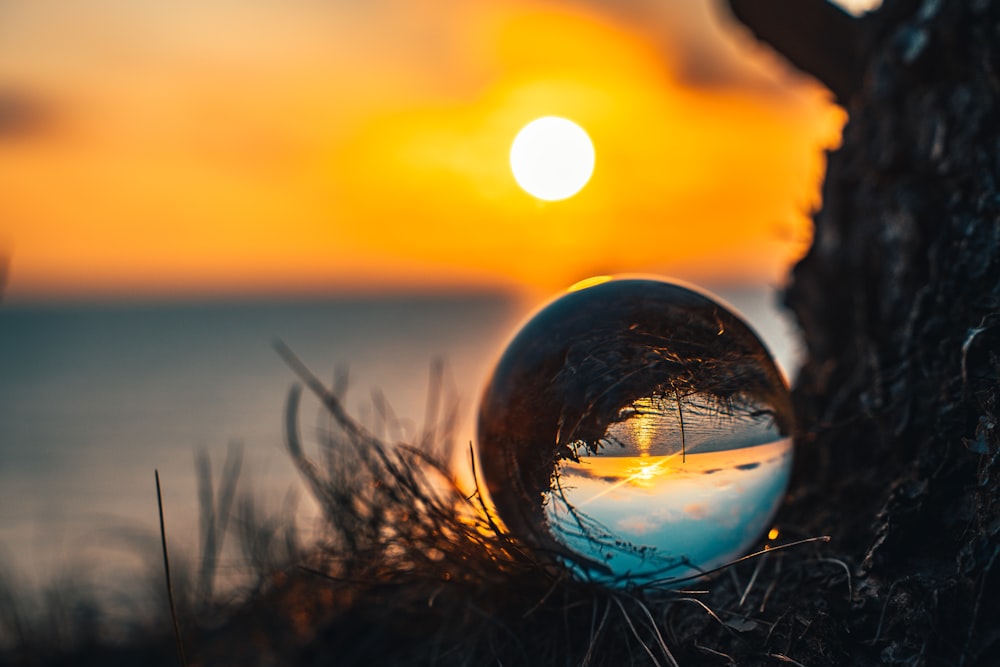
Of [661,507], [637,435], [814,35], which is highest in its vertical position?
[814,35]

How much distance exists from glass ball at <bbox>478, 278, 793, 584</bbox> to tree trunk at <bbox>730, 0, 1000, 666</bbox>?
34cm

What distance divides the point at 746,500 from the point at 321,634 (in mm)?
1563

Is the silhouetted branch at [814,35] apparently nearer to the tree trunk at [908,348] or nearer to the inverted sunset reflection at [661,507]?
the tree trunk at [908,348]

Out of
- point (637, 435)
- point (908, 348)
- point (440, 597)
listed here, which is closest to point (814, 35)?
point (908, 348)

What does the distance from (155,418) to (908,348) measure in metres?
26.2

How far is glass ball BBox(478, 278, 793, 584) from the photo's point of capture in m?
1.90

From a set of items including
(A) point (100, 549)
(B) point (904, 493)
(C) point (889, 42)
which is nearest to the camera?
(B) point (904, 493)

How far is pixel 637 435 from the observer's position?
1880 millimetres

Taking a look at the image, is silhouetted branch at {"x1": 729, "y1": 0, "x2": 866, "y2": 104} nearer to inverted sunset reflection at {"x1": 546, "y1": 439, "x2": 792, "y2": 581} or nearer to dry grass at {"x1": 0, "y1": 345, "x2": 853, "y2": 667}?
inverted sunset reflection at {"x1": 546, "y1": 439, "x2": 792, "y2": 581}

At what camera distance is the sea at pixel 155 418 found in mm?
5863

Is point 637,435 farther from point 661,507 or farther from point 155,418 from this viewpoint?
point 155,418

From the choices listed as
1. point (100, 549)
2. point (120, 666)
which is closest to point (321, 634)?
point (120, 666)

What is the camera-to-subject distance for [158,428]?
22.5 m

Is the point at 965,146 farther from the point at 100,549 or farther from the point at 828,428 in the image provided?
the point at 100,549
